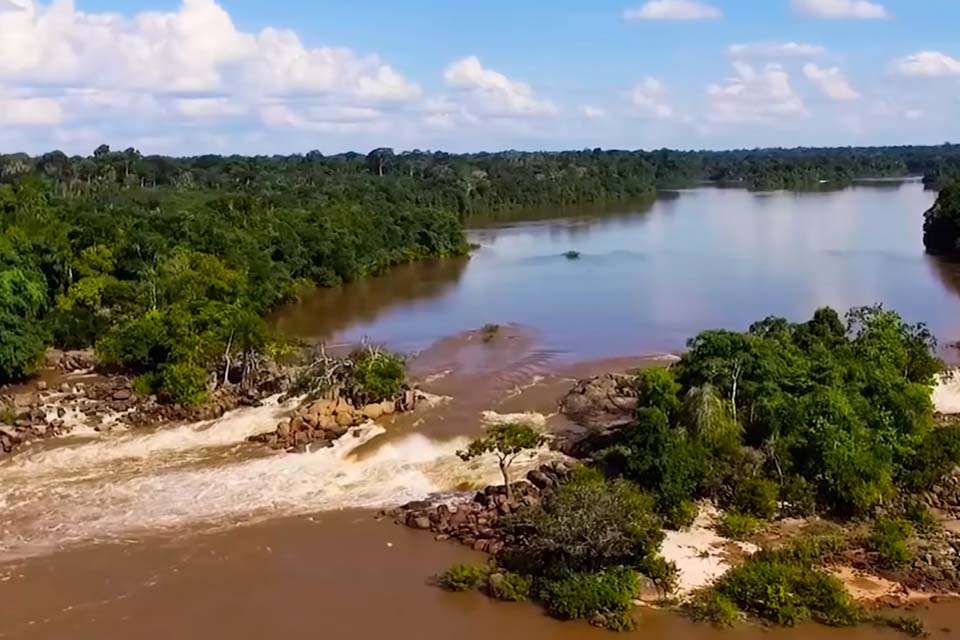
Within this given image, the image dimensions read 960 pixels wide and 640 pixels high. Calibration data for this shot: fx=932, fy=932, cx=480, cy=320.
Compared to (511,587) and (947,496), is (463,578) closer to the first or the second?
(511,587)

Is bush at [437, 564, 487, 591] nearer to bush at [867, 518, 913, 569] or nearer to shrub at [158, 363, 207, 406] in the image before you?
bush at [867, 518, 913, 569]

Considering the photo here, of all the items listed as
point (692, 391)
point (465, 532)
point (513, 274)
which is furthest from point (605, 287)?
point (465, 532)

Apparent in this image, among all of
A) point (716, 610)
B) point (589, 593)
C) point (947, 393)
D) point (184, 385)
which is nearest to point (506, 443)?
point (589, 593)

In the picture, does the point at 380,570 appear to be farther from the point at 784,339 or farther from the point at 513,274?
the point at 513,274

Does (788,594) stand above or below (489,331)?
below

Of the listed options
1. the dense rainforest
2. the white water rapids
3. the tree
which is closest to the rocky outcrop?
the tree
